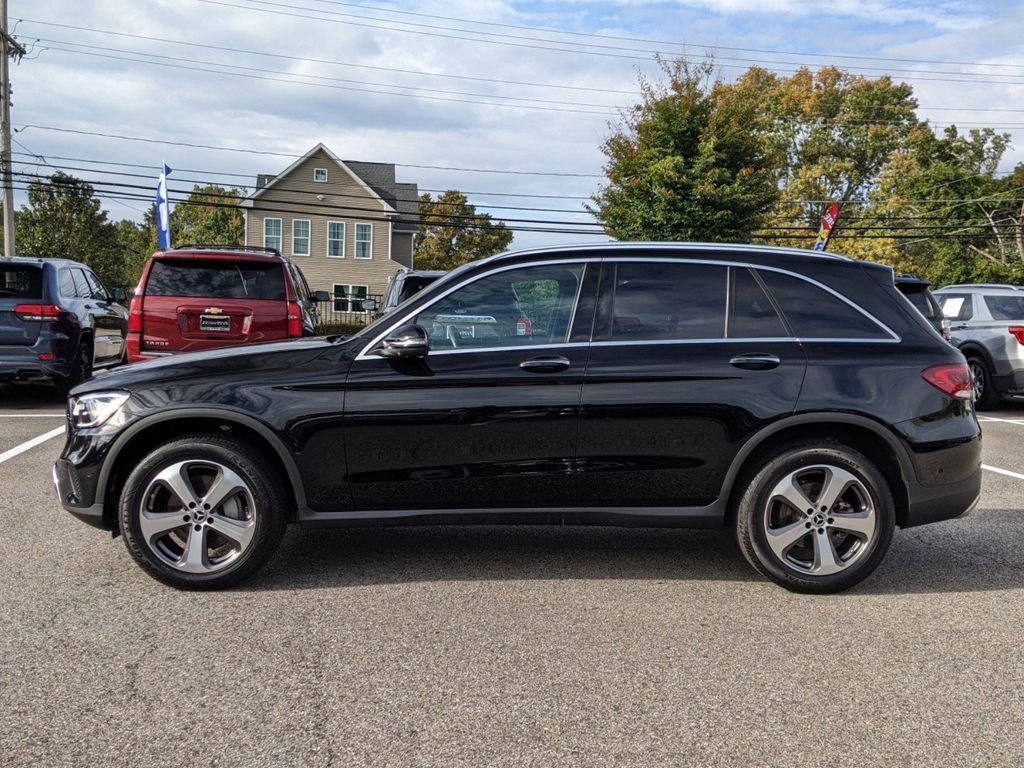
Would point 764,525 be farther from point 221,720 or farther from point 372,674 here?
point 221,720

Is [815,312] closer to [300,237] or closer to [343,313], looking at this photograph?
[343,313]

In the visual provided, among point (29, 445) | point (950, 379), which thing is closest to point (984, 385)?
point (950, 379)

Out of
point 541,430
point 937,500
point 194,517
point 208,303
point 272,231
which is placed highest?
point 272,231

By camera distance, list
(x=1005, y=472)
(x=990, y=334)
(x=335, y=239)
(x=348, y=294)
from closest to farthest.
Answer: (x=1005, y=472) → (x=990, y=334) → (x=348, y=294) → (x=335, y=239)

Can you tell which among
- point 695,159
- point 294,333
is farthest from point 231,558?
point 695,159

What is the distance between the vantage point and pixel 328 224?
49188 millimetres

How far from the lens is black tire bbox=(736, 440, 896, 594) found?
479cm

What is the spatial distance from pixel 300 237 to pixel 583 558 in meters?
45.6

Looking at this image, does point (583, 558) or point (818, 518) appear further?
point (583, 558)

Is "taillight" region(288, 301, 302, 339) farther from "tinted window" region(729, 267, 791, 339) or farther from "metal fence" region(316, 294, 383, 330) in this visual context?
"metal fence" region(316, 294, 383, 330)

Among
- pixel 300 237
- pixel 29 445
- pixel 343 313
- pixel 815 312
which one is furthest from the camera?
pixel 300 237

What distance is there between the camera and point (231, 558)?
4.72 m

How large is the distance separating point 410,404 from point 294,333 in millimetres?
5475

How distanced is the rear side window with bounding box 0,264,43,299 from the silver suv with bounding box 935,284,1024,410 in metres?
12.1
